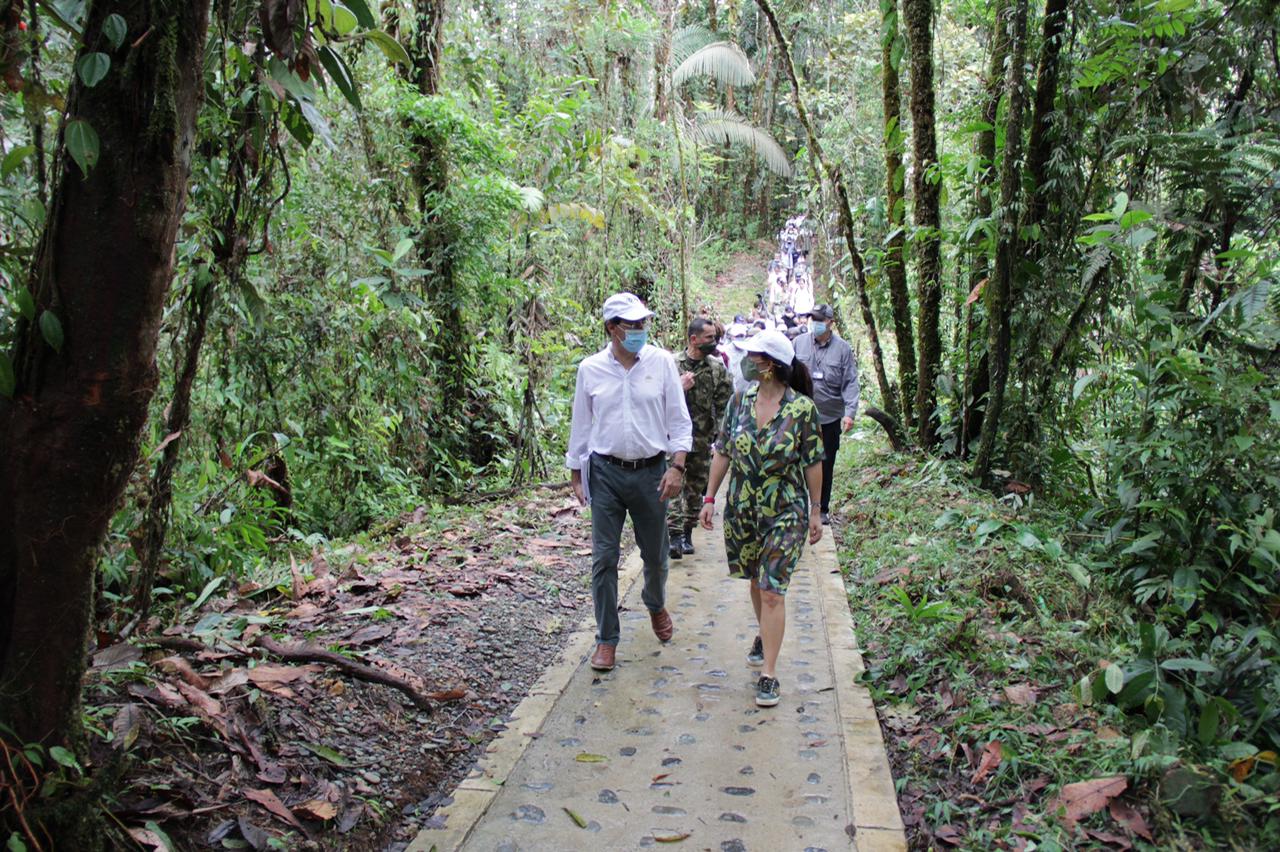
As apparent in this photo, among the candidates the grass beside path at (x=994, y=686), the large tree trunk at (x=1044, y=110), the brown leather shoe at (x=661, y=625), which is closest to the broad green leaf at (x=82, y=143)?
the grass beside path at (x=994, y=686)

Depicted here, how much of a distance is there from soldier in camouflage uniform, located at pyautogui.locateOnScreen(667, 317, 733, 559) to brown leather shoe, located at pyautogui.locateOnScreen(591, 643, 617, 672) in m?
2.51

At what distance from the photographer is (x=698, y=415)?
7.91 m

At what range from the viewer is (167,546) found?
4699mm

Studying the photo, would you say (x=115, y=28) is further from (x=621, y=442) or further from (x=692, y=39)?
(x=692, y=39)

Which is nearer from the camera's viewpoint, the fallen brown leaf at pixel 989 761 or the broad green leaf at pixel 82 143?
the broad green leaf at pixel 82 143

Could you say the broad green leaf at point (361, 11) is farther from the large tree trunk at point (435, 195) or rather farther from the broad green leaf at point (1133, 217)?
the large tree trunk at point (435, 195)

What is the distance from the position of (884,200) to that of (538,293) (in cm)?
480

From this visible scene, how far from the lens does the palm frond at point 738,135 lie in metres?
25.4

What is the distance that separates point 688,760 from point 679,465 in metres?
1.74

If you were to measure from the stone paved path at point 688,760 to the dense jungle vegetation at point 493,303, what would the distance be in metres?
0.59

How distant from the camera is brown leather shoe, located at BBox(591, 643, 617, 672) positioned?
5.23 metres

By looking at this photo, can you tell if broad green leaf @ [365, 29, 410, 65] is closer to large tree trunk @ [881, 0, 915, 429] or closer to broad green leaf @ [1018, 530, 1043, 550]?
broad green leaf @ [1018, 530, 1043, 550]

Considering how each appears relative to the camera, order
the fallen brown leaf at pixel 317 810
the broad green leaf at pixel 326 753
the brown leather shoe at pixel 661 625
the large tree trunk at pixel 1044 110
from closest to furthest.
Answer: the fallen brown leaf at pixel 317 810 → the broad green leaf at pixel 326 753 → the brown leather shoe at pixel 661 625 → the large tree trunk at pixel 1044 110

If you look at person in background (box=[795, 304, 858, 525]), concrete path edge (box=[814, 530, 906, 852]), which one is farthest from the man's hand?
person in background (box=[795, 304, 858, 525])
